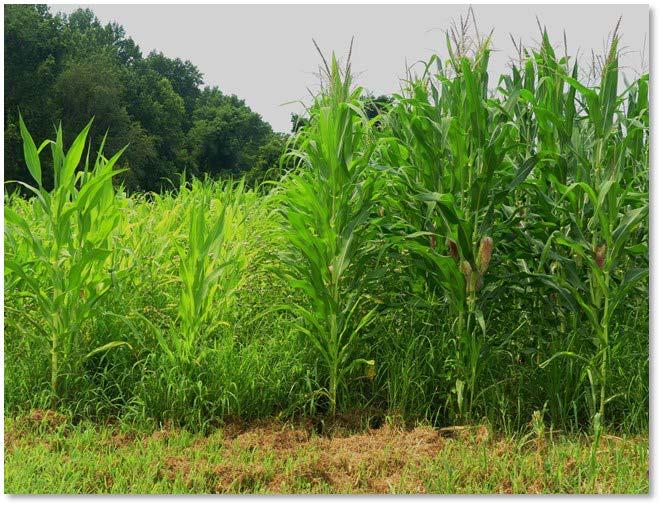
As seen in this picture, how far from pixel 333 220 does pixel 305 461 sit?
1.11m

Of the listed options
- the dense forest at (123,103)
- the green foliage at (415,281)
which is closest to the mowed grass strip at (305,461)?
the green foliage at (415,281)

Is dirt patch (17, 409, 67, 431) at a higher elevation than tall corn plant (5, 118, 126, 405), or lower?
lower

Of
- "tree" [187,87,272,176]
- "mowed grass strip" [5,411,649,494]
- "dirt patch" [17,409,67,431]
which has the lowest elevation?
"mowed grass strip" [5,411,649,494]

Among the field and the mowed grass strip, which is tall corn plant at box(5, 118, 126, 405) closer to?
the field

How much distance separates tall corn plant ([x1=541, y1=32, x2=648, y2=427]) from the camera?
296cm

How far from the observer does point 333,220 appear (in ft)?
10.3

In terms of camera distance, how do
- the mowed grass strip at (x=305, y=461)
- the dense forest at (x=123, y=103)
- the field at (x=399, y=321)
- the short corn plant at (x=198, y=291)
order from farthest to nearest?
the dense forest at (x=123, y=103) < the short corn plant at (x=198, y=291) < the field at (x=399, y=321) < the mowed grass strip at (x=305, y=461)

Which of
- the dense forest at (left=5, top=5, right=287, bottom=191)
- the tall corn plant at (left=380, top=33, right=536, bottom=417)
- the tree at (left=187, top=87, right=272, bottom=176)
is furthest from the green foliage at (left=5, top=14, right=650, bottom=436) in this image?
the tree at (left=187, top=87, right=272, bottom=176)

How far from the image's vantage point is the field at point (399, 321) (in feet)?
9.63

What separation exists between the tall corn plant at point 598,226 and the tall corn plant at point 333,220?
90cm

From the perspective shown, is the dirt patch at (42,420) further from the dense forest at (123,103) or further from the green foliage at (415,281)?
the dense forest at (123,103)

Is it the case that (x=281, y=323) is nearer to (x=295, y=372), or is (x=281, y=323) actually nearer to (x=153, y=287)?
(x=295, y=372)

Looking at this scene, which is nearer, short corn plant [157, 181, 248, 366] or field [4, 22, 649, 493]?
field [4, 22, 649, 493]

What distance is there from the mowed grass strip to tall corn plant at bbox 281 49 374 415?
428mm
